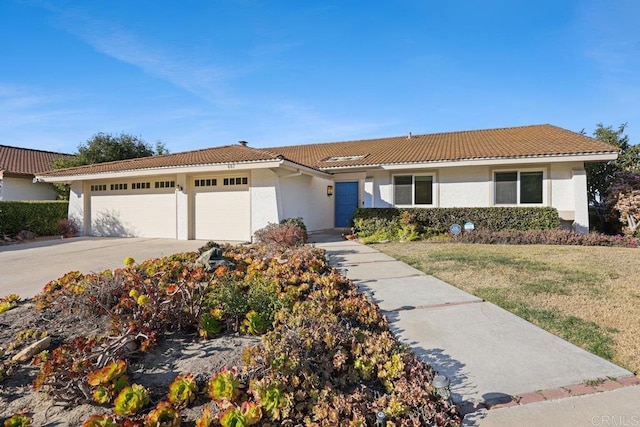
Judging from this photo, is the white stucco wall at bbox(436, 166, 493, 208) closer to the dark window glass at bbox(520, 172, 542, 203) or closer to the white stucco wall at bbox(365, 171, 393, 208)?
the dark window glass at bbox(520, 172, 542, 203)

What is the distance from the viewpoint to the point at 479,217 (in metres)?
12.1

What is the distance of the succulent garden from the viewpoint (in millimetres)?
2248

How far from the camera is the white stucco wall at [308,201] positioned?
1241 cm


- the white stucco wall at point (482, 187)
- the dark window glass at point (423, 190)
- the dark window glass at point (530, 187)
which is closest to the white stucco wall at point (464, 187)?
the white stucco wall at point (482, 187)

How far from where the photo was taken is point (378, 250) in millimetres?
9680

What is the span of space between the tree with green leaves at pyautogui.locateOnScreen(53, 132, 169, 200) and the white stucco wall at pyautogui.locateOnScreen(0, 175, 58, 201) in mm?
635

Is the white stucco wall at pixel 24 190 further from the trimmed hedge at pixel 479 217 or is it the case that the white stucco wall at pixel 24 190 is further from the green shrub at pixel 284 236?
the trimmed hedge at pixel 479 217

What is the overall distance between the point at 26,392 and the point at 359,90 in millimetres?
12344

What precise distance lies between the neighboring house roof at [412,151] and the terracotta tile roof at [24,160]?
5312 mm

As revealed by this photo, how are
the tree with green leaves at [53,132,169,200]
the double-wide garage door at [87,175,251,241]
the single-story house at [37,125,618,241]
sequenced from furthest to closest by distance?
1. the tree with green leaves at [53,132,169,200]
2. the double-wide garage door at [87,175,251,241]
3. the single-story house at [37,125,618,241]

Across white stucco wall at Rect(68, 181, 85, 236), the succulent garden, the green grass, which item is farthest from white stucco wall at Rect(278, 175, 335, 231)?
white stucco wall at Rect(68, 181, 85, 236)

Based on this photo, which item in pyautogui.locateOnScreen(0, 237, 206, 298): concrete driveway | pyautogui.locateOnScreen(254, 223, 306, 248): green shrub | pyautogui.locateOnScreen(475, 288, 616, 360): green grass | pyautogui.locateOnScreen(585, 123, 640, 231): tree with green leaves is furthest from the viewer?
pyautogui.locateOnScreen(585, 123, 640, 231): tree with green leaves

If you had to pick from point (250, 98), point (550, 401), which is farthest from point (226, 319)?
point (250, 98)

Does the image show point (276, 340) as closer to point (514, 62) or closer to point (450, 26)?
point (450, 26)
